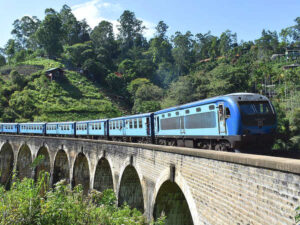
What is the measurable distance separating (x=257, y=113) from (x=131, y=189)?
9.69 m

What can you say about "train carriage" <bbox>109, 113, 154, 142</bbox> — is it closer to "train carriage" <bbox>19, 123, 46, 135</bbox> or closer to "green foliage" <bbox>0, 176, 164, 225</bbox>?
"green foliage" <bbox>0, 176, 164, 225</bbox>

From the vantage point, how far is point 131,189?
1756 centimetres

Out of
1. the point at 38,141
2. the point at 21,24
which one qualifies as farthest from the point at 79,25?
the point at 38,141

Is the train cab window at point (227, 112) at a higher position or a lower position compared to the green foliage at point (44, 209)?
higher

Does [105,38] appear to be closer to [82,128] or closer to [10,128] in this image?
[10,128]

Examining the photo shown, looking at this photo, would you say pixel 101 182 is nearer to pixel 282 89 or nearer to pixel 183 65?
pixel 282 89

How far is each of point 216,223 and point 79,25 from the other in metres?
109

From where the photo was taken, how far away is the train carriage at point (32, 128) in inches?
1388

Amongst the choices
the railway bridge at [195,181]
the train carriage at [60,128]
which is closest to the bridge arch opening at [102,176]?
the railway bridge at [195,181]

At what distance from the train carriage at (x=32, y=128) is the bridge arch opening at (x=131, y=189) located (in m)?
20.6

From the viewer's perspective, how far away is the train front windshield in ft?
33.3

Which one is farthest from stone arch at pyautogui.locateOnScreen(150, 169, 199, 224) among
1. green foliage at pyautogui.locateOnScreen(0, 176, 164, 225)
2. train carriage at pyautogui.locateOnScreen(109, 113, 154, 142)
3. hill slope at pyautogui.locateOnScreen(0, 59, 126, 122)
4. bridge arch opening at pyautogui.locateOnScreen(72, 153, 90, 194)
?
hill slope at pyautogui.locateOnScreen(0, 59, 126, 122)

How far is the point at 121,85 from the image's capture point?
79.4 m

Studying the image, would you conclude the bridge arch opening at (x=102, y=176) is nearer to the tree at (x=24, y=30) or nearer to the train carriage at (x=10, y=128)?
the train carriage at (x=10, y=128)
